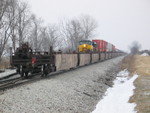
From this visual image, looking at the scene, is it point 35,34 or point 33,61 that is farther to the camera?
point 35,34

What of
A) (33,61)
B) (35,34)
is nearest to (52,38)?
(35,34)

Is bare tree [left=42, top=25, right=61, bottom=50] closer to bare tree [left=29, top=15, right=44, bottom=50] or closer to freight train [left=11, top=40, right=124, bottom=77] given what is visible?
bare tree [left=29, top=15, right=44, bottom=50]

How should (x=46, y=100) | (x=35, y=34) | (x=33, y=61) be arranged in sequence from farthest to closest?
1. (x=35, y=34)
2. (x=33, y=61)
3. (x=46, y=100)

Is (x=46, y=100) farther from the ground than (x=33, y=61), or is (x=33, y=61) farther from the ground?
(x=33, y=61)

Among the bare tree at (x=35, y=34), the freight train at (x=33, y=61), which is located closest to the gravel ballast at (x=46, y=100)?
the freight train at (x=33, y=61)

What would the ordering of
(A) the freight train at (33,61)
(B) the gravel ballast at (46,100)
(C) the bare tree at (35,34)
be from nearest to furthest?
(B) the gravel ballast at (46,100) < (A) the freight train at (33,61) < (C) the bare tree at (35,34)

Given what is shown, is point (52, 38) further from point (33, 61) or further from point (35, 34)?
point (33, 61)

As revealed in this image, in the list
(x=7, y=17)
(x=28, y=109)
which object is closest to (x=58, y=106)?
(x=28, y=109)

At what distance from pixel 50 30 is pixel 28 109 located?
71.2 metres

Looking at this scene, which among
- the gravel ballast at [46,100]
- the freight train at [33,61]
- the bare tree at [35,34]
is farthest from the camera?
the bare tree at [35,34]

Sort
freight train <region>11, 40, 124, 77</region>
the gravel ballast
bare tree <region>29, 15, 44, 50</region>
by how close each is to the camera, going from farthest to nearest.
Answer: bare tree <region>29, 15, 44, 50</region>
freight train <region>11, 40, 124, 77</region>
the gravel ballast

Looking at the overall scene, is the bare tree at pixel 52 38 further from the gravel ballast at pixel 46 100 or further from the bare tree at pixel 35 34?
the gravel ballast at pixel 46 100

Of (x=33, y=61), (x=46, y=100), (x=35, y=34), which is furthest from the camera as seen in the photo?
(x=35, y=34)

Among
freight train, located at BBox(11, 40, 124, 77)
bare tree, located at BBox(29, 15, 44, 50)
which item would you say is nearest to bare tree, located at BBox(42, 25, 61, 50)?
bare tree, located at BBox(29, 15, 44, 50)
